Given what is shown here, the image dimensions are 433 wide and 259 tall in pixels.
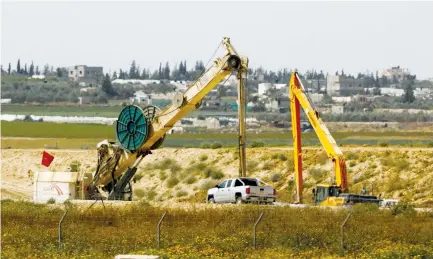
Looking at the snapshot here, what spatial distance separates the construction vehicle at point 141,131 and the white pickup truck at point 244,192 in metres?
0.77

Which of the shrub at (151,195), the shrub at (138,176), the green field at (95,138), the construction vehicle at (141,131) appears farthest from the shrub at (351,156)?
the green field at (95,138)

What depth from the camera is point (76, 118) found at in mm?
168625

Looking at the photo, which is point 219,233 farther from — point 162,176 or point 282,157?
point 162,176

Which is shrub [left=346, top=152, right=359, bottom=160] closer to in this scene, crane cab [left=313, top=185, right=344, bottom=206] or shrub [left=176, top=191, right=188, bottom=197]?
shrub [left=176, top=191, right=188, bottom=197]

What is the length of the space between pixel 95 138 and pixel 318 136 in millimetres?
57323

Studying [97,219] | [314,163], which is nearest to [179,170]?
[314,163]

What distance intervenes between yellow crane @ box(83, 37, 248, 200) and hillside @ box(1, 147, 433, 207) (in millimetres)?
4354

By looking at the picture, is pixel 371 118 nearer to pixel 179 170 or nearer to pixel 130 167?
pixel 179 170

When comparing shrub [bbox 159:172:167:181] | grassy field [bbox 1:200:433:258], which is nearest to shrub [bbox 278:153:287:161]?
shrub [bbox 159:172:167:181]

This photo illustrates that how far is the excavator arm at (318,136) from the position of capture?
53.8 meters

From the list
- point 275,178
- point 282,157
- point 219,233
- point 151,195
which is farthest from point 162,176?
point 219,233

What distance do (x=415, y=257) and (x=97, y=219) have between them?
13.3 metres

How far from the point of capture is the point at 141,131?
179 ft

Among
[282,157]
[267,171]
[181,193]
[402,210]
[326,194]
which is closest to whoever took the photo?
[402,210]
